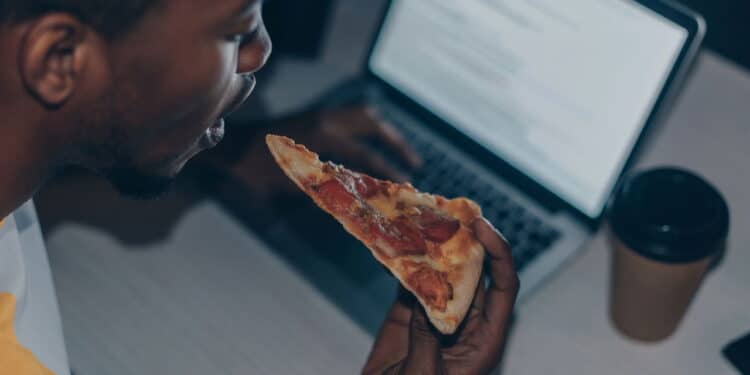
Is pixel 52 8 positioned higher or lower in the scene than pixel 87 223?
higher

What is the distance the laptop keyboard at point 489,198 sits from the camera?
3.24 feet

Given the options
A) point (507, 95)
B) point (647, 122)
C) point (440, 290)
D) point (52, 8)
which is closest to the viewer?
point (52, 8)

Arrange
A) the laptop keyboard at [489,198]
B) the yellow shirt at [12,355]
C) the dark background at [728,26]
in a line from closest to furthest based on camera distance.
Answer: the yellow shirt at [12,355] → the laptop keyboard at [489,198] → the dark background at [728,26]

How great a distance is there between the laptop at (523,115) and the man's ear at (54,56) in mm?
397

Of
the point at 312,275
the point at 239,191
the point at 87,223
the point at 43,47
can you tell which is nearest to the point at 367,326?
the point at 312,275

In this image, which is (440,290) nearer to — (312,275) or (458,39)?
(312,275)

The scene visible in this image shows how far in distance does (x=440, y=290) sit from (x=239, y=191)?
Answer: 1.13 ft

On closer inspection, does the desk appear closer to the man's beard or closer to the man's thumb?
the man's thumb

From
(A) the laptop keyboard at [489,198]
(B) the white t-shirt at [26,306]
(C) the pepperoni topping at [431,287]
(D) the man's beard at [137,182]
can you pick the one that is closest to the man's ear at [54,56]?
(D) the man's beard at [137,182]

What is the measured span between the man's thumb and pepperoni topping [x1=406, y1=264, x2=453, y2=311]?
39 millimetres

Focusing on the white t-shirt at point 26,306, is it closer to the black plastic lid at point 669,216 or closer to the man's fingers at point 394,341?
the man's fingers at point 394,341

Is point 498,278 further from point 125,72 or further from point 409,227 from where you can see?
point 125,72

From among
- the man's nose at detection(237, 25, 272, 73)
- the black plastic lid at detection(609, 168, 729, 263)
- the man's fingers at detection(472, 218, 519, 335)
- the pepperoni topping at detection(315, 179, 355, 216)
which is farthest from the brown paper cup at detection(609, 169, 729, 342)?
the man's nose at detection(237, 25, 272, 73)

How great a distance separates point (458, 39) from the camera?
1063mm
